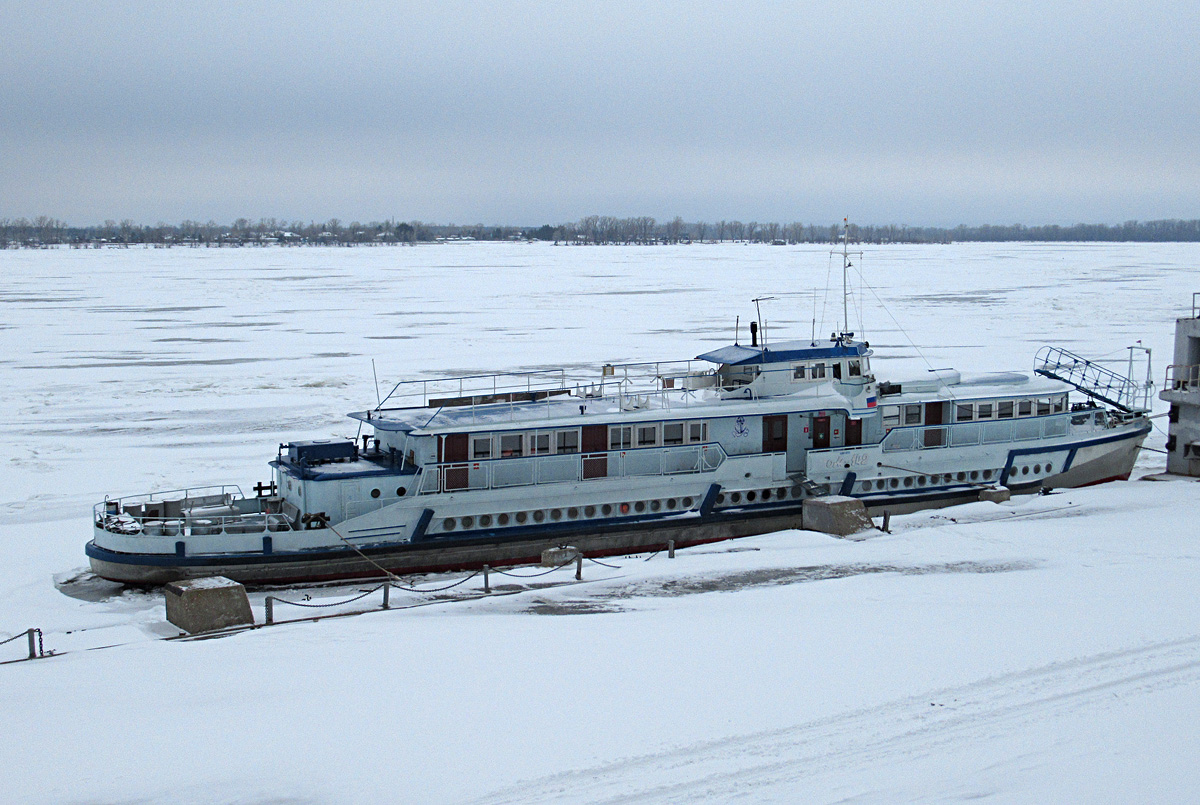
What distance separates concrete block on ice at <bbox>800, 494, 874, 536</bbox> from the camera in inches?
805

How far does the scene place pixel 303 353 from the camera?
43938 millimetres

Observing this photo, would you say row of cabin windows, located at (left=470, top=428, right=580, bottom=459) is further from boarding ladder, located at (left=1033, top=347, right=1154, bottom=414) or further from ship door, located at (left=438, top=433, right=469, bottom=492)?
boarding ladder, located at (left=1033, top=347, right=1154, bottom=414)

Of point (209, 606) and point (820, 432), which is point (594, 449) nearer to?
point (820, 432)

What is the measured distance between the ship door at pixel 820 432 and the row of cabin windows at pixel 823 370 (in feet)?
3.43

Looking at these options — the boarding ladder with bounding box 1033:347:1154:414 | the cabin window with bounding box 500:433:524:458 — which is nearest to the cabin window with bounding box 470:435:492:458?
the cabin window with bounding box 500:433:524:458

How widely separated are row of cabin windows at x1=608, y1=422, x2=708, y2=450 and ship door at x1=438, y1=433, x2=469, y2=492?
3.01 metres

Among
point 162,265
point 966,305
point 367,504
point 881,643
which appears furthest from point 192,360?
point 162,265

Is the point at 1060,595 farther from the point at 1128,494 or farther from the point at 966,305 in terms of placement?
the point at 966,305

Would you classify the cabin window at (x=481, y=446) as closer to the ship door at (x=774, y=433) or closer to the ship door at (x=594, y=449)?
the ship door at (x=594, y=449)

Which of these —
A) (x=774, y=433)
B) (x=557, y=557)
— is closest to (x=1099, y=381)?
(x=774, y=433)

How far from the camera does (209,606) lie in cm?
1535

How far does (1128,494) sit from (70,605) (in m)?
20.5

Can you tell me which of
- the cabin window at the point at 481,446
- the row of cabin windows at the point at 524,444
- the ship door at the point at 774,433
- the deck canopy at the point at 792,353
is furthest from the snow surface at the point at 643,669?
the deck canopy at the point at 792,353

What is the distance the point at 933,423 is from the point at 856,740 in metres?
14.8
